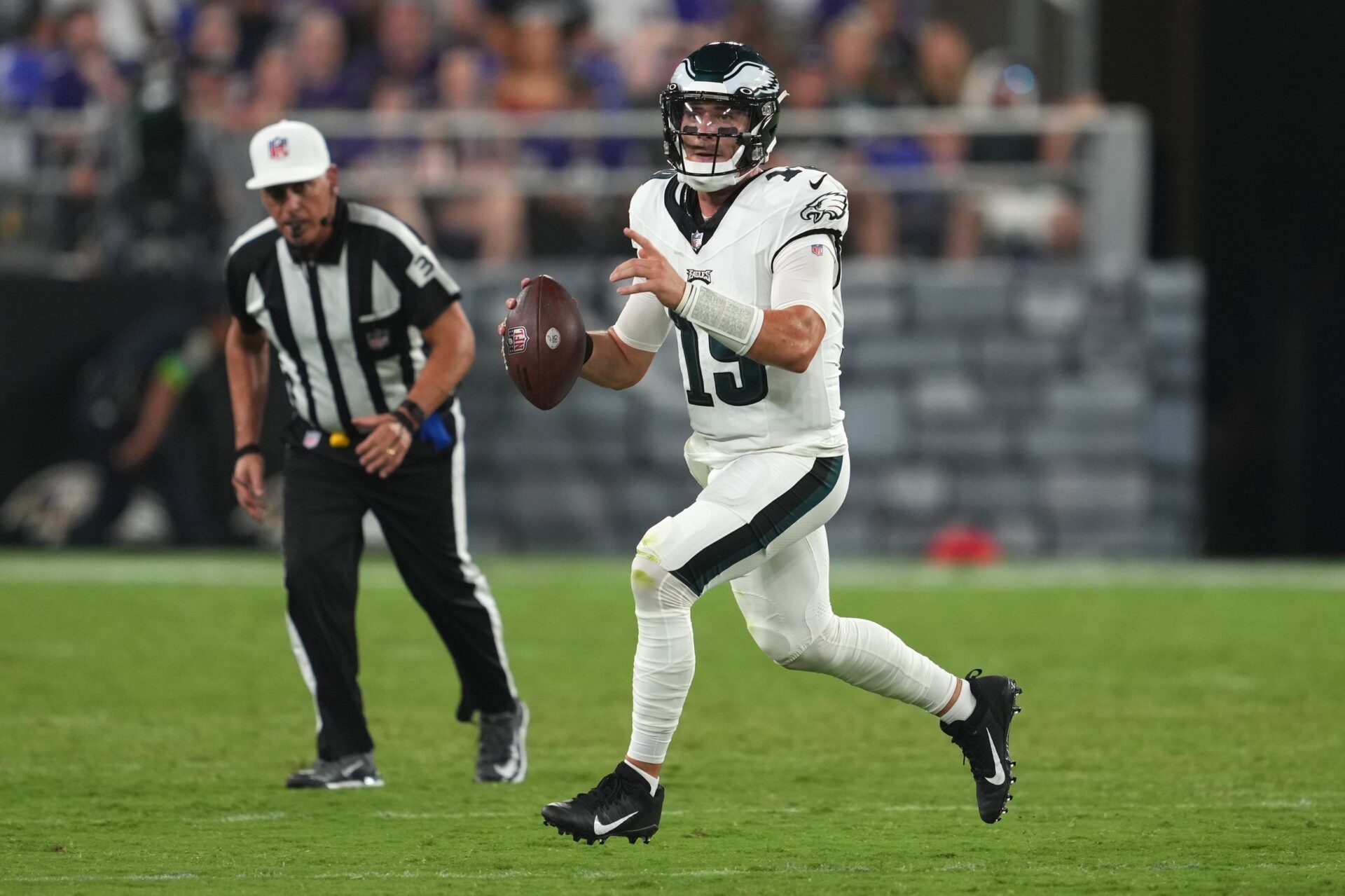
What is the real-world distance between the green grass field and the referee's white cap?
1.66 meters

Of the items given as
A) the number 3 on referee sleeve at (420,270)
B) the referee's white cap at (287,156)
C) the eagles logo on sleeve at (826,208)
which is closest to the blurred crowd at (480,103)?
the number 3 on referee sleeve at (420,270)

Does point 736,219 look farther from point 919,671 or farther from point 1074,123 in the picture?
point 1074,123

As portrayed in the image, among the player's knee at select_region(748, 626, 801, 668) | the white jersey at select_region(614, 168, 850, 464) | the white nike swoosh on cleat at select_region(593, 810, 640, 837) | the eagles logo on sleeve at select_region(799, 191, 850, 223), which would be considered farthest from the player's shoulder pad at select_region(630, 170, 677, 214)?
the white nike swoosh on cleat at select_region(593, 810, 640, 837)

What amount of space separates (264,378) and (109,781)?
1.24 metres

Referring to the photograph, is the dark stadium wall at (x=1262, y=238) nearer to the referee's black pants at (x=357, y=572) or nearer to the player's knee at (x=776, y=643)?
the referee's black pants at (x=357, y=572)

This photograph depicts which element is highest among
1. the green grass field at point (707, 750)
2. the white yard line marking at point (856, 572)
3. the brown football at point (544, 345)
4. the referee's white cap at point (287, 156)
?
the referee's white cap at point (287, 156)

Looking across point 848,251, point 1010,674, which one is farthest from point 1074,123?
point 1010,674

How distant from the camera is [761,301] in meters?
4.82

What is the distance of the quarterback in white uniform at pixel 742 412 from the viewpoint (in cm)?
464

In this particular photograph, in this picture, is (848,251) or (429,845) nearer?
(429,845)

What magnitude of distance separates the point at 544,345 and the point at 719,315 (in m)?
0.52

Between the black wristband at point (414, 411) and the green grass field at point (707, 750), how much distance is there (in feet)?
3.31

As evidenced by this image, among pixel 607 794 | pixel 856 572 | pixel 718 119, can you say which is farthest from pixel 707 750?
pixel 856 572

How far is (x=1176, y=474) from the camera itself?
11.7 metres
